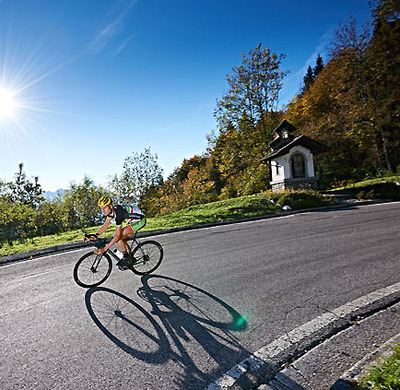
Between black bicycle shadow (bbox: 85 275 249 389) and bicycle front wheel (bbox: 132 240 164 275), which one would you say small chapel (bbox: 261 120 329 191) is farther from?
black bicycle shadow (bbox: 85 275 249 389)

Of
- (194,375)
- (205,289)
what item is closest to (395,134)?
(205,289)

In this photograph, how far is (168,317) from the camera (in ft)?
11.5

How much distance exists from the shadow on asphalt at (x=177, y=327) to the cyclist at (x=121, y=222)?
31.3 inches

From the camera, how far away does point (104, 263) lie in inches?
202

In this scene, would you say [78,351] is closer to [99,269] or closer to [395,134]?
[99,269]

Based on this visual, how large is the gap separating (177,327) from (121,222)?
2.63 m

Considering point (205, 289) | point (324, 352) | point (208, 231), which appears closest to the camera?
point (324, 352)

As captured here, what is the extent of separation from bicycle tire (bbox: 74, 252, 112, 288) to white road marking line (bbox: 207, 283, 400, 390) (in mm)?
3495

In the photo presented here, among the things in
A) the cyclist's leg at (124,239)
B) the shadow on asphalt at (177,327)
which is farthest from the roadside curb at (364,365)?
the cyclist's leg at (124,239)

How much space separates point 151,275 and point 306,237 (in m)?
4.82

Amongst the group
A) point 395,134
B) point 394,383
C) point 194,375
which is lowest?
point 194,375

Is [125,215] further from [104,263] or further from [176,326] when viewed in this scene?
[176,326]

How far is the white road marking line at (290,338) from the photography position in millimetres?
2275

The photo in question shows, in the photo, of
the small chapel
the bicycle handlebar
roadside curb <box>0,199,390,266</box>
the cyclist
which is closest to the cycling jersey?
the cyclist
